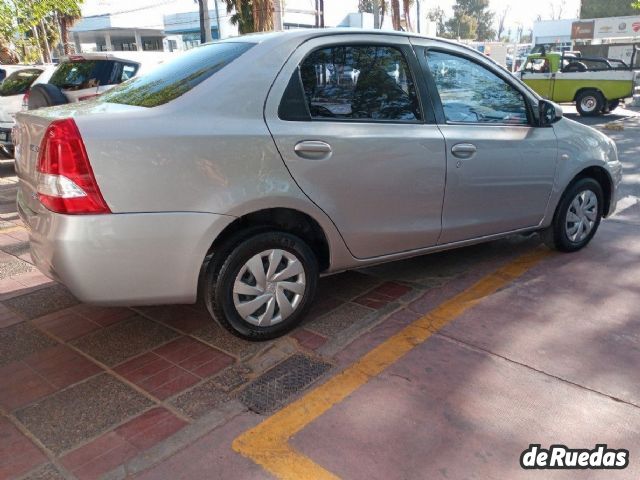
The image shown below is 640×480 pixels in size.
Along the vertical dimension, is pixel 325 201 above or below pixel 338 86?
below

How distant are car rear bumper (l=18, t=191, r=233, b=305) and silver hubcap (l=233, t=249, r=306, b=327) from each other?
0.28 meters

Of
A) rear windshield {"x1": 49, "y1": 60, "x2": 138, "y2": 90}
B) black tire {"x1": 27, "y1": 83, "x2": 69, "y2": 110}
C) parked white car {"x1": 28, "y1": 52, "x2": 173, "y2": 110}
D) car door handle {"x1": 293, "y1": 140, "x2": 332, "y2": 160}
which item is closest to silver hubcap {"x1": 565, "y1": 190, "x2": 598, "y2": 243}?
car door handle {"x1": 293, "y1": 140, "x2": 332, "y2": 160}

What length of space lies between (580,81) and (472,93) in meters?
13.4

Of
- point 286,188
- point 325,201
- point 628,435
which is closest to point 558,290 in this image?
point 628,435

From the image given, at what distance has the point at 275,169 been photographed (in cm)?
279

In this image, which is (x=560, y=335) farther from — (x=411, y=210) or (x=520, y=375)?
(x=411, y=210)

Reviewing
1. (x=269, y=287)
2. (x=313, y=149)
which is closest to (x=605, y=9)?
(x=313, y=149)

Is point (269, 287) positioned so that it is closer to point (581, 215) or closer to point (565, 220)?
point (565, 220)

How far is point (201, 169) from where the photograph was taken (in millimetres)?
2586

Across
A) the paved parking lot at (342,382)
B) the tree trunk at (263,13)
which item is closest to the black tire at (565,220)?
the paved parking lot at (342,382)

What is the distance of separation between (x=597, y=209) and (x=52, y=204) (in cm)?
413

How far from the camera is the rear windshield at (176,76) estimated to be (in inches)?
110

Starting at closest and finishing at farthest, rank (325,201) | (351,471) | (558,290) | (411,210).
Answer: (351,471) → (325,201) → (411,210) → (558,290)

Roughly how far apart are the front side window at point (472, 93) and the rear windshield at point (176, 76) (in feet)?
4.28
